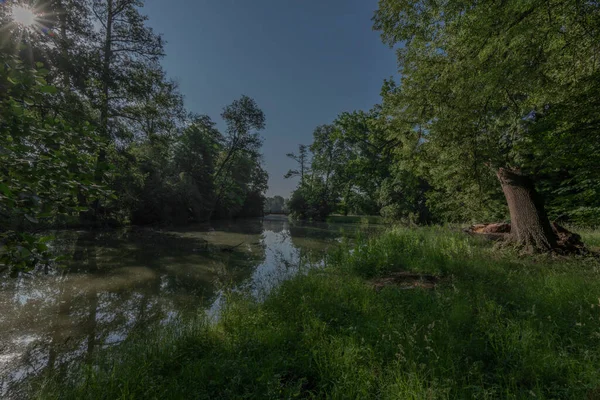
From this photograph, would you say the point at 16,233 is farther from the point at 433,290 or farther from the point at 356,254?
the point at 356,254

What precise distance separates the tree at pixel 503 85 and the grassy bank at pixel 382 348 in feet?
8.96

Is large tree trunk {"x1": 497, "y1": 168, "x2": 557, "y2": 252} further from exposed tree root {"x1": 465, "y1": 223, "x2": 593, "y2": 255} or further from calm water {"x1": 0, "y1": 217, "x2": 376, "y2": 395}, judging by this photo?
calm water {"x1": 0, "y1": 217, "x2": 376, "y2": 395}

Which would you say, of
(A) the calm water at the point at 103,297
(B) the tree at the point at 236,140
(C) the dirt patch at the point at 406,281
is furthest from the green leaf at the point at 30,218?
(B) the tree at the point at 236,140

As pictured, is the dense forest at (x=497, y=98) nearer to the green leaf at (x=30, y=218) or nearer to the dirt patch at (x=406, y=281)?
the dirt patch at (x=406, y=281)

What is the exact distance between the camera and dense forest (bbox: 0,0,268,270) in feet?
5.27

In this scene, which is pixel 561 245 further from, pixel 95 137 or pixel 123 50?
pixel 123 50

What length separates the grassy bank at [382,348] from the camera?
2.40m

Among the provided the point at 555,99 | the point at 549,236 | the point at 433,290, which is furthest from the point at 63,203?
the point at 549,236

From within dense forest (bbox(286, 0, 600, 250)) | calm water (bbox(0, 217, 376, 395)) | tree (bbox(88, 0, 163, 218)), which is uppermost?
tree (bbox(88, 0, 163, 218))

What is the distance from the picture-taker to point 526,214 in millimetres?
7285

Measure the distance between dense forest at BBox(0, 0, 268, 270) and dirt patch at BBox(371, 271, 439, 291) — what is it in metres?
5.16

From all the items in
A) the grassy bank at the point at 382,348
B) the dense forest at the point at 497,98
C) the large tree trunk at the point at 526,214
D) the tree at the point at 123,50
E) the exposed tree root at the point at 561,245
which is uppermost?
the tree at the point at 123,50

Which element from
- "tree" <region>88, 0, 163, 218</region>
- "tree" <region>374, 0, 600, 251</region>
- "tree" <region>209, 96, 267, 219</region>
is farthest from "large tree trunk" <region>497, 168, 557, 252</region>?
"tree" <region>209, 96, 267, 219</region>

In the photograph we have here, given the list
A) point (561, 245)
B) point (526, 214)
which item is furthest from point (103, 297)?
point (561, 245)
